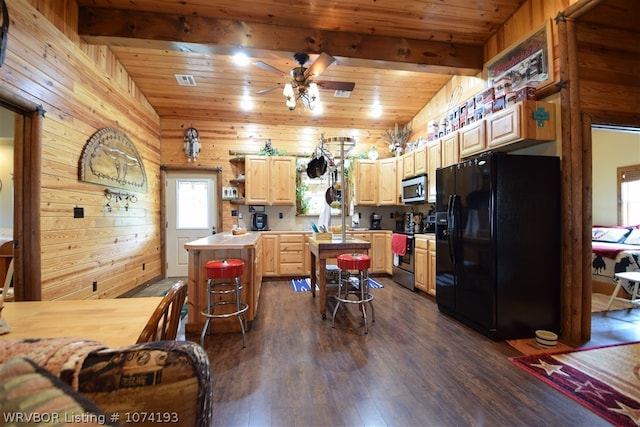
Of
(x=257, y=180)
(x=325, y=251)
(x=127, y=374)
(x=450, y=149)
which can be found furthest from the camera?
(x=257, y=180)

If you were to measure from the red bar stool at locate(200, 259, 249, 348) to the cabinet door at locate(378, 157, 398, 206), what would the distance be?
349 cm

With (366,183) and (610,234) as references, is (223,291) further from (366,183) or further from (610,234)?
(610,234)

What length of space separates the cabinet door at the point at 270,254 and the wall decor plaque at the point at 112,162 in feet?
7.03

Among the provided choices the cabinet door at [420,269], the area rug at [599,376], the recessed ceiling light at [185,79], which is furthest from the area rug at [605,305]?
the recessed ceiling light at [185,79]

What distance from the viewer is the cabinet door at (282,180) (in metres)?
5.28

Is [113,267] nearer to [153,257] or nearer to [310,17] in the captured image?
[153,257]

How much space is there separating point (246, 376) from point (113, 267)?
9.03ft

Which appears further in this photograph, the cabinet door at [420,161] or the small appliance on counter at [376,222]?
the small appliance on counter at [376,222]

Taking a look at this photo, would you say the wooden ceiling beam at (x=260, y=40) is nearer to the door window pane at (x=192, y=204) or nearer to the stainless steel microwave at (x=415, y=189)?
the stainless steel microwave at (x=415, y=189)

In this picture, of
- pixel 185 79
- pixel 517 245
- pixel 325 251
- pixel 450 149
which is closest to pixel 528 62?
pixel 450 149

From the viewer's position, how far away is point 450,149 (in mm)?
3754

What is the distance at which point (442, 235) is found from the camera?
11.1 feet

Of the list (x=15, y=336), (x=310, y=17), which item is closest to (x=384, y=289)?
(x=310, y=17)

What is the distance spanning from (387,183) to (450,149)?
179cm
